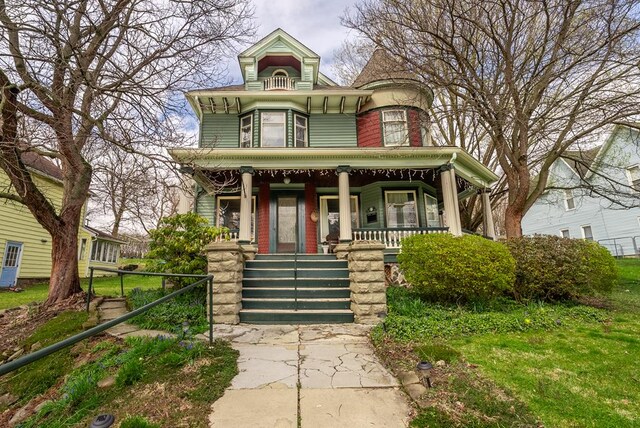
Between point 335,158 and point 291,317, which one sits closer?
point 291,317

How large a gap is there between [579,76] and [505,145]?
242cm

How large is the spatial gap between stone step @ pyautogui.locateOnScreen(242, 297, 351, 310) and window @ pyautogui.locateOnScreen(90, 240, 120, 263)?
18356mm

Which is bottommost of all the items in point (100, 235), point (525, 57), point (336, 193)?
point (100, 235)

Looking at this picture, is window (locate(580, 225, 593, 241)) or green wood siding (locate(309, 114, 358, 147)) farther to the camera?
window (locate(580, 225, 593, 241))

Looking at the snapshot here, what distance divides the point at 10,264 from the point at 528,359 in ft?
59.4

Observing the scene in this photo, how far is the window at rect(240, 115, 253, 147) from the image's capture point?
1081cm

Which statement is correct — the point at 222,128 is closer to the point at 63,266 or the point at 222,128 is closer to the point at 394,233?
the point at 63,266

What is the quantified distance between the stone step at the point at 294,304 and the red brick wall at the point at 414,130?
704 cm

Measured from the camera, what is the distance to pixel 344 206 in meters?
8.80

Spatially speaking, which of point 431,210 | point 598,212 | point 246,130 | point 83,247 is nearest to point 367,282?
point 431,210

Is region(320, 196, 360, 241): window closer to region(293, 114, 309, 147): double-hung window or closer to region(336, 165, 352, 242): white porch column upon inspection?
region(336, 165, 352, 242): white porch column

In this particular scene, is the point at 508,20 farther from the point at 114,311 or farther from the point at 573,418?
the point at 114,311

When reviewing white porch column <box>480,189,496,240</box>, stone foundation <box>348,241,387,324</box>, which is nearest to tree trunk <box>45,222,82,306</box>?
stone foundation <box>348,241,387,324</box>

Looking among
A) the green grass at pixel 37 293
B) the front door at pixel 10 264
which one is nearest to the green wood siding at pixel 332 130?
the green grass at pixel 37 293
